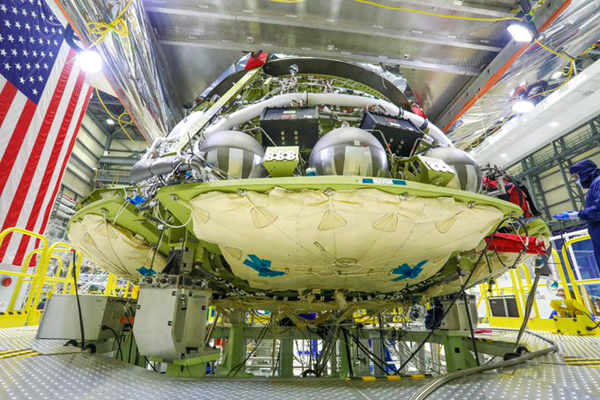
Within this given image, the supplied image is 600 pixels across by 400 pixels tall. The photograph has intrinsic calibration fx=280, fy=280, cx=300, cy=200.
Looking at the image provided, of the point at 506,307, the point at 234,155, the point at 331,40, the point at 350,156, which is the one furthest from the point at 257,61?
the point at 506,307

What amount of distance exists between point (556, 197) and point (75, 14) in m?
17.2

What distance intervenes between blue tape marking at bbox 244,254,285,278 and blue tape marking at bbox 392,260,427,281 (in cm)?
83

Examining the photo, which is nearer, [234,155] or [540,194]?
[234,155]

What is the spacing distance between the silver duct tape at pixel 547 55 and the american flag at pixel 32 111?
6.27 meters

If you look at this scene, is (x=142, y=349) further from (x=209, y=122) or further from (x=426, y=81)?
(x=426, y=81)

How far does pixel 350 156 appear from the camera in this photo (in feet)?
5.60

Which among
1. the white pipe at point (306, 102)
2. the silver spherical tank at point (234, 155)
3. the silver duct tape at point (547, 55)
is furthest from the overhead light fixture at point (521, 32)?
the silver spherical tank at point (234, 155)

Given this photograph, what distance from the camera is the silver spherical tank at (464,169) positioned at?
190 centimetres

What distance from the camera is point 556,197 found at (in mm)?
12789

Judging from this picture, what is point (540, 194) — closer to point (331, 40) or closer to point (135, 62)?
point (331, 40)

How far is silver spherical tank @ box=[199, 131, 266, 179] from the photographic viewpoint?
1819 millimetres

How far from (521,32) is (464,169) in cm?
204

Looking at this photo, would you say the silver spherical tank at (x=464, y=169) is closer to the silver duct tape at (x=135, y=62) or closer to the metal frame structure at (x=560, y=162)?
the silver duct tape at (x=135, y=62)

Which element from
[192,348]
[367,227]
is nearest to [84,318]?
[192,348]
